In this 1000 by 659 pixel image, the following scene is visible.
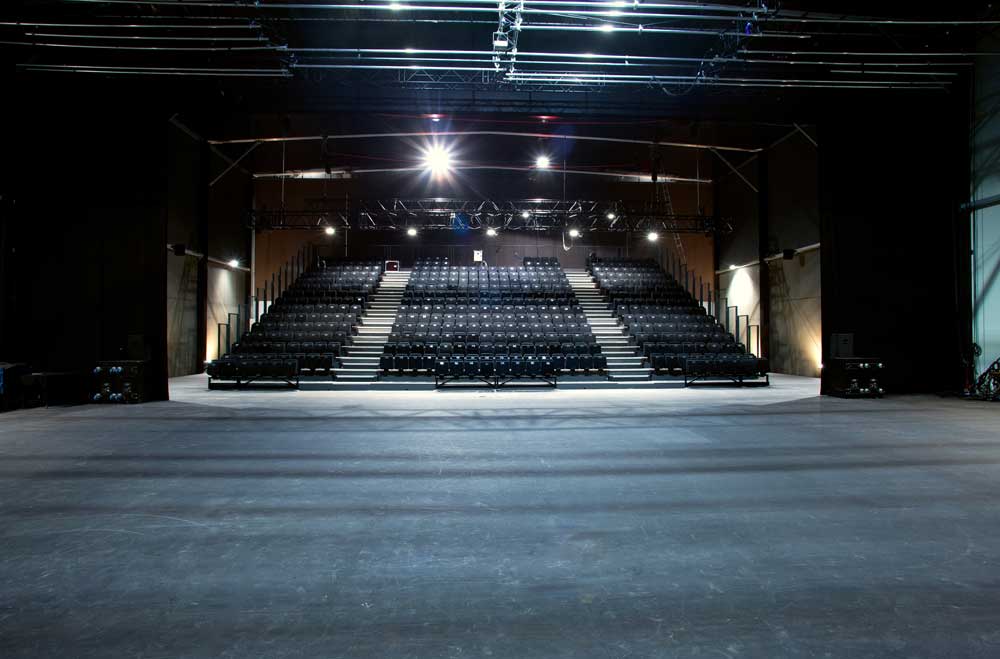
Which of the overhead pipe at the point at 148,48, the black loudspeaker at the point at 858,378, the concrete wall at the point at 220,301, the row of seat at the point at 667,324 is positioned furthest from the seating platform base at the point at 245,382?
the black loudspeaker at the point at 858,378

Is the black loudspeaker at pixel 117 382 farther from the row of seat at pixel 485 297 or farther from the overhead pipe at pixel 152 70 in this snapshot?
→ the row of seat at pixel 485 297

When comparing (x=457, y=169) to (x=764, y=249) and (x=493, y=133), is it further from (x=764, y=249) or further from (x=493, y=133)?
(x=764, y=249)

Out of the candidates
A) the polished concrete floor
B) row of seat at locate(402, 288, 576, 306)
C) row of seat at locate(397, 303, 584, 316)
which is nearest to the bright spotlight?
row of seat at locate(402, 288, 576, 306)

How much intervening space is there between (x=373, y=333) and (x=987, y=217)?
44.7 ft

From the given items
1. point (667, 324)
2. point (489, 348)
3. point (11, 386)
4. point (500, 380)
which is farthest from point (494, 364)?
point (11, 386)

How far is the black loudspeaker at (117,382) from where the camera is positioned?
8.41 metres

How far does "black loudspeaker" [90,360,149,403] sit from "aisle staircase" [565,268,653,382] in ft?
29.4

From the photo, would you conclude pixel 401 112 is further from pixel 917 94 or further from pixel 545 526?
pixel 917 94

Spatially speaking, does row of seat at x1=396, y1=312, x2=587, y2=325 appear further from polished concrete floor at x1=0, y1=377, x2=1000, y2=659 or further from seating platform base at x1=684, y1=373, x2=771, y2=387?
polished concrete floor at x1=0, y1=377, x2=1000, y2=659

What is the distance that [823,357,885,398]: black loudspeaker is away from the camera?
920 centimetres

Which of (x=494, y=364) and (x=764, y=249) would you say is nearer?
(x=494, y=364)

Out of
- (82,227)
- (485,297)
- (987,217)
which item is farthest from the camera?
(485,297)

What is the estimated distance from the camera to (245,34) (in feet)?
26.8

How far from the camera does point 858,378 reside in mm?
9273
